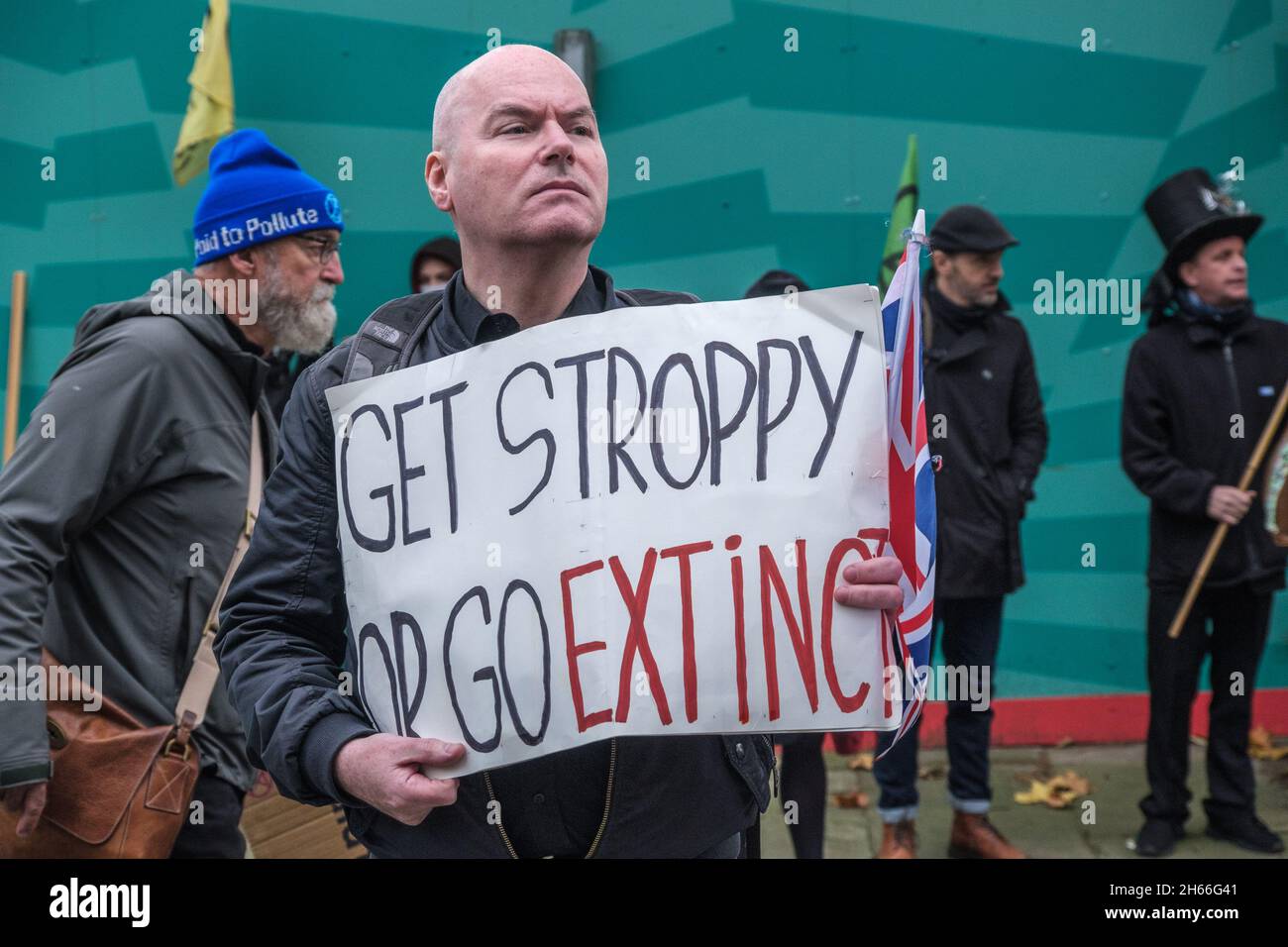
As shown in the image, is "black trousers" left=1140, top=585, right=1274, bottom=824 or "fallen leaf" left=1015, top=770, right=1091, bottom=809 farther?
"fallen leaf" left=1015, top=770, right=1091, bottom=809

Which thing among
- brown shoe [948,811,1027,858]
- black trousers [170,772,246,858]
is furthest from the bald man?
brown shoe [948,811,1027,858]

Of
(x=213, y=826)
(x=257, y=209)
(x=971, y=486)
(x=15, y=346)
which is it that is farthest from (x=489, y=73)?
(x=15, y=346)

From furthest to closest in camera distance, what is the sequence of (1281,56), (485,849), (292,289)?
(1281,56) < (292,289) < (485,849)

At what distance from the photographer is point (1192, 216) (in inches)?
221

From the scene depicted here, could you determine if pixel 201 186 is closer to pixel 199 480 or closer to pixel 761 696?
pixel 199 480

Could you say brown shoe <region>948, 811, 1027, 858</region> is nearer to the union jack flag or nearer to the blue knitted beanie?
the blue knitted beanie

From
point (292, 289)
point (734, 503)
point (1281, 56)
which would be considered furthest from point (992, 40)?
point (734, 503)

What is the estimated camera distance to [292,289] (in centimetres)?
356

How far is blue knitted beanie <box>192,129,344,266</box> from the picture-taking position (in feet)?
11.8

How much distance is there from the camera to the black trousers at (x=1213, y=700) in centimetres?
546

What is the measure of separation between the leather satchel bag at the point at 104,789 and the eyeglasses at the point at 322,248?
126 cm

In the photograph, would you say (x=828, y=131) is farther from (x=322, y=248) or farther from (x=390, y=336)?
(x=390, y=336)

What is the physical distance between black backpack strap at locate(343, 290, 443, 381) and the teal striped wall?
14.5 ft
